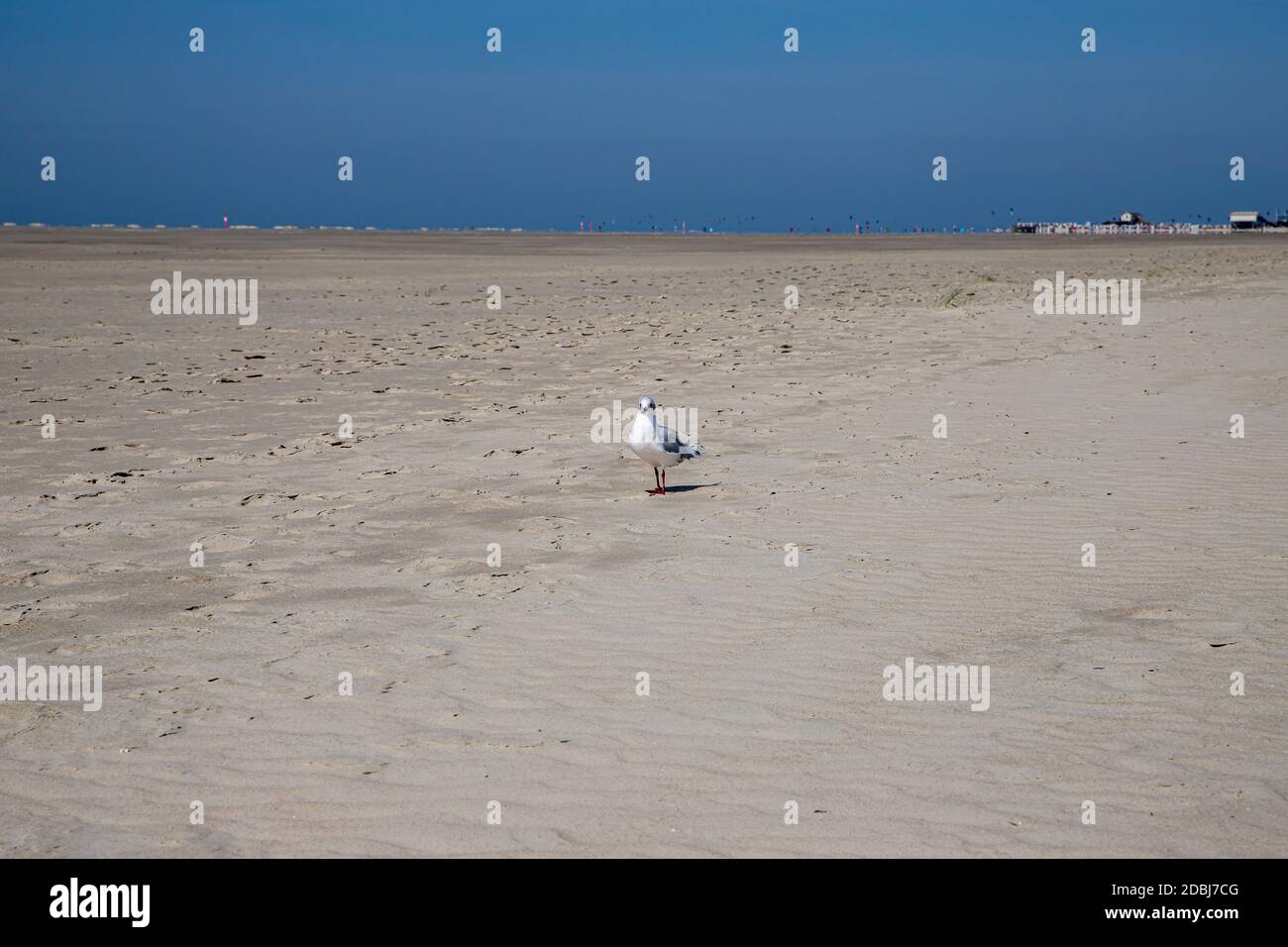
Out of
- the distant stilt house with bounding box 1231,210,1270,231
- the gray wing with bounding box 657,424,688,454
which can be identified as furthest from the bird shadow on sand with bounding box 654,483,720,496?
the distant stilt house with bounding box 1231,210,1270,231

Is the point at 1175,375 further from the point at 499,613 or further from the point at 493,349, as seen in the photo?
the point at 499,613

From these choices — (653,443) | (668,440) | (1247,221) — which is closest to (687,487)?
(668,440)

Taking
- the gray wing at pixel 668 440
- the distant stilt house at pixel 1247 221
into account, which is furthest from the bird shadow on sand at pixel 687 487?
the distant stilt house at pixel 1247 221

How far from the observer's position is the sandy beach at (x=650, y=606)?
433 cm

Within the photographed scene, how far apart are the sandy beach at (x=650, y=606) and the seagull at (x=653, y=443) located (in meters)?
0.30

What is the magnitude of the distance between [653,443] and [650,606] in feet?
8.33

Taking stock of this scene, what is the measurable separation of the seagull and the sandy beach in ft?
0.99

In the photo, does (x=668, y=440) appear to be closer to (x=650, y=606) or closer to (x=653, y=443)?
(x=653, y=443)

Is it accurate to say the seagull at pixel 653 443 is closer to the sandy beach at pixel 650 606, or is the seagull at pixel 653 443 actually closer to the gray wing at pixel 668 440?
the gray wing at pixel 668 440

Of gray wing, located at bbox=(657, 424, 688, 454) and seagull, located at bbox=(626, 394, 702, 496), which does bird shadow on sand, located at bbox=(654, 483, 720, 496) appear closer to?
seagull, located at bbox=(626, 394, 702, 496)

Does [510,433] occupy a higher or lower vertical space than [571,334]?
lower

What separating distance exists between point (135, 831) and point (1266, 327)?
1716 cm
